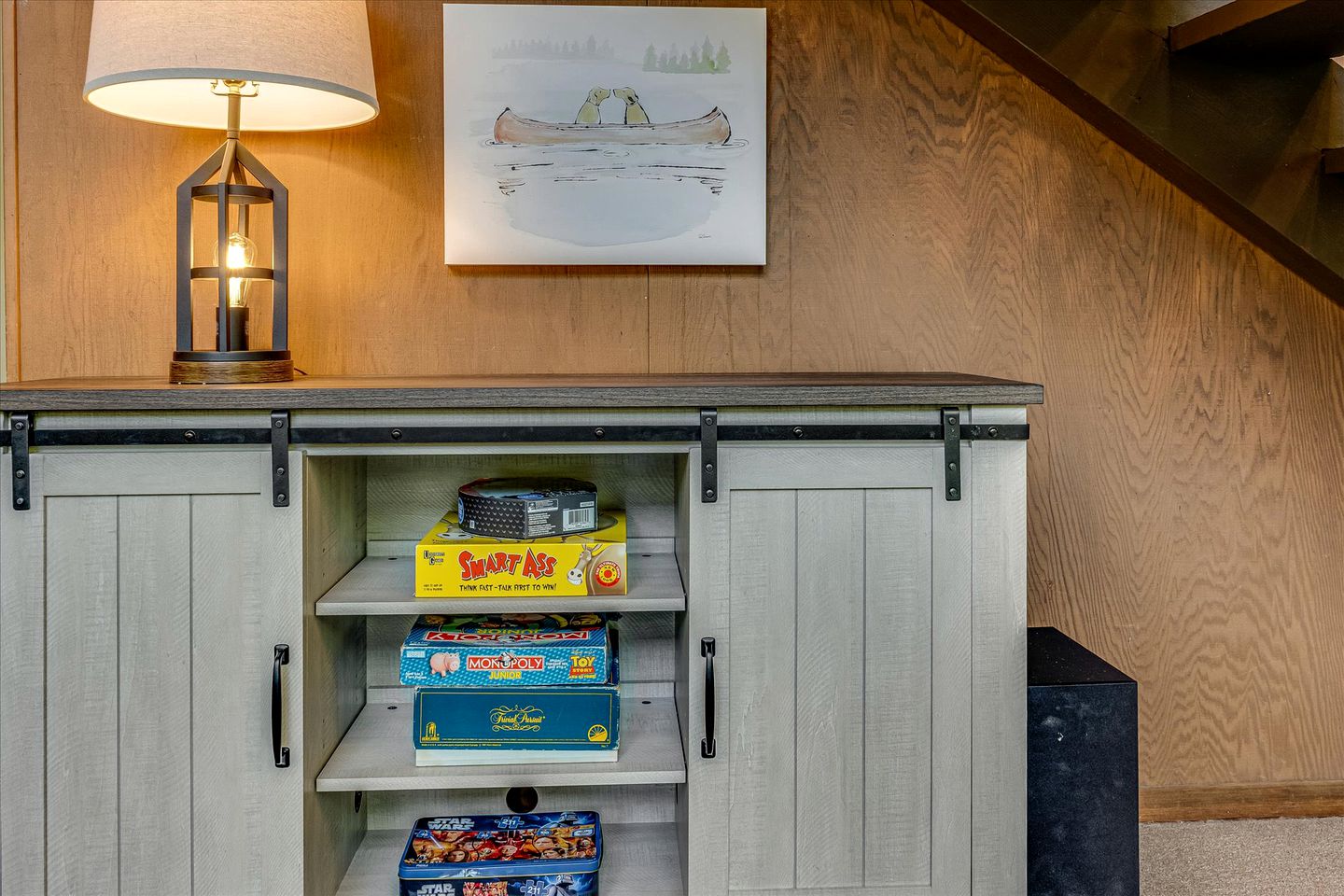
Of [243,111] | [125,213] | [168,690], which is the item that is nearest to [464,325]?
[243,111]

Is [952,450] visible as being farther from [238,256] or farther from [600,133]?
[238,256]

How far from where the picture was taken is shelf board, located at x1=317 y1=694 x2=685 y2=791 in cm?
158

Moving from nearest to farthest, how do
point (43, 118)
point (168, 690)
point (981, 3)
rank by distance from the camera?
point (168, 690) → point (981, 3) → point (43, 118)

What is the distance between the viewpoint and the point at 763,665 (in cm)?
154

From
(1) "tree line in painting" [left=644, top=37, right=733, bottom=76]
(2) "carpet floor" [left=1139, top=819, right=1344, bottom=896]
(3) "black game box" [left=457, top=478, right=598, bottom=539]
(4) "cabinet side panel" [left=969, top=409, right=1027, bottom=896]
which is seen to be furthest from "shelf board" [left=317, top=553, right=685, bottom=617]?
(2) "carpet floor" [left=1139, top=819, right=1344, bottom=896]

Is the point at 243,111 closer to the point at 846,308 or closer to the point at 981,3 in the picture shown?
the point at 846,308

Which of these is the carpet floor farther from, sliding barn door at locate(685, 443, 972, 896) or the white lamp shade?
the white lamp shade

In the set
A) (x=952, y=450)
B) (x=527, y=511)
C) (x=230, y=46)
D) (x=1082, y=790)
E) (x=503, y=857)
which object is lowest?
(x=503, y=857)

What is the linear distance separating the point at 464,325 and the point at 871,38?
3.39ft

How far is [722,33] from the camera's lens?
2002 millimetres

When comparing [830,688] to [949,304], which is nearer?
[830,688]

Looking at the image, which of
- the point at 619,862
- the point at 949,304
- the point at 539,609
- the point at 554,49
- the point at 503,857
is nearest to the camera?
the point at 539,609

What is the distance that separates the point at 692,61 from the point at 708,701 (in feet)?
4.17

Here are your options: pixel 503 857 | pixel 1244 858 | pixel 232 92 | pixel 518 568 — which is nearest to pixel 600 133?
pixel 232 92
